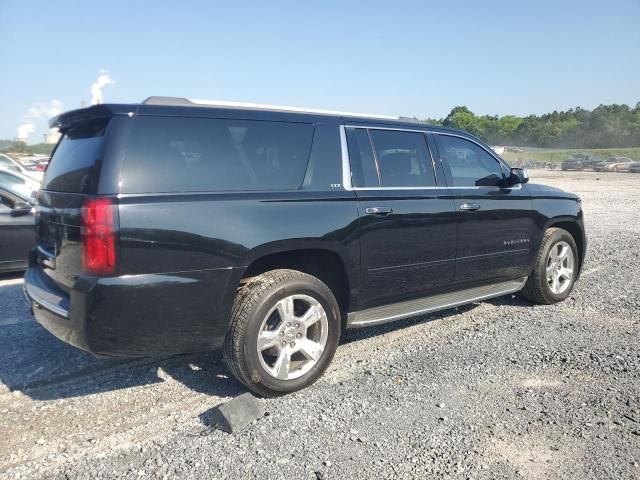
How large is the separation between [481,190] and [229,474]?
10.9 feet

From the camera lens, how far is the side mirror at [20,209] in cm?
642

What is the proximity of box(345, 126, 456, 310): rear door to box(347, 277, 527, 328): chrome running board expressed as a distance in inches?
2.4

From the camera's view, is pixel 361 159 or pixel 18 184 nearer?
pixel 361 159

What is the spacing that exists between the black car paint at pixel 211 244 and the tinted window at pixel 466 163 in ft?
0.77

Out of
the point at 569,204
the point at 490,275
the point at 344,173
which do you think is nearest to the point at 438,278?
the point at 490,275

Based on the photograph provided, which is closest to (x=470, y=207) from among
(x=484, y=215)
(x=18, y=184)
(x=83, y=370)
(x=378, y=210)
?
(x=484, y=215)

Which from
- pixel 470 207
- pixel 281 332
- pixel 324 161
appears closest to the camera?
pixel 281 332

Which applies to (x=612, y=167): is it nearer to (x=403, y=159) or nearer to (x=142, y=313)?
(x=403, y=159)

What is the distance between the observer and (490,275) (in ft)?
16.0

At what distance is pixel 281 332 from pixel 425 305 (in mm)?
1422

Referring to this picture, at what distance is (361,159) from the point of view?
399 centimetres

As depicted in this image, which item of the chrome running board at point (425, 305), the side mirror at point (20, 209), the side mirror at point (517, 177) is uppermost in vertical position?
the side mirror at point (517, 177)

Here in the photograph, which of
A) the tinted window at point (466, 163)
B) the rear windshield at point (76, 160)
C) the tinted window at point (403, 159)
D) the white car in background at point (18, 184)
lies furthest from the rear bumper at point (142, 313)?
the white car in background at point (18, 184)

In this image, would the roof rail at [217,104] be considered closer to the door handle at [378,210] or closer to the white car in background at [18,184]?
the door handle at [378,210]
